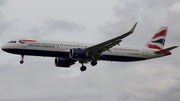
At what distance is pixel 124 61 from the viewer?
5475 centimetres

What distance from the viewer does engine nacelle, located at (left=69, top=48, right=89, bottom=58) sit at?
160 ft

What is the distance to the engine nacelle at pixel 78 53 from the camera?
4869 centimetres

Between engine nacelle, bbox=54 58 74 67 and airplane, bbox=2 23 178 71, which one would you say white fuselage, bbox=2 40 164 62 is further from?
engine nacelle, bbox=54 58 74 67

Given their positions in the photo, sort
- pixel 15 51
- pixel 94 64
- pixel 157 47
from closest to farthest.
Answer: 1. pixel 15 51
2. pixel 94 64
3. pixel 157 47

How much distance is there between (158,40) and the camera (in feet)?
195

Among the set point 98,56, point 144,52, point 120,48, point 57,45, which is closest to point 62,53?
point 57,45

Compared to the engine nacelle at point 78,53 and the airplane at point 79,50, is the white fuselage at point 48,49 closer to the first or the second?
the airplane at point 79,50

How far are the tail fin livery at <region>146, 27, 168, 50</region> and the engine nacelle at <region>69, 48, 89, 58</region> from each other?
1438cm

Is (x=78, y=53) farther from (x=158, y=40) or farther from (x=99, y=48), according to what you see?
(x=158, y=40)

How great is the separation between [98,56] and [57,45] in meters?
6.84

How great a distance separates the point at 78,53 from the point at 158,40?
59.4 feet

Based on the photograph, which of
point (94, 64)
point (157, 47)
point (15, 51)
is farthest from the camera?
point (157, 47)

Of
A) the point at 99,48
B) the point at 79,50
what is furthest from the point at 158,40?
the point at 79,50

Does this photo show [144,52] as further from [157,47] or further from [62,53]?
[62,53]
